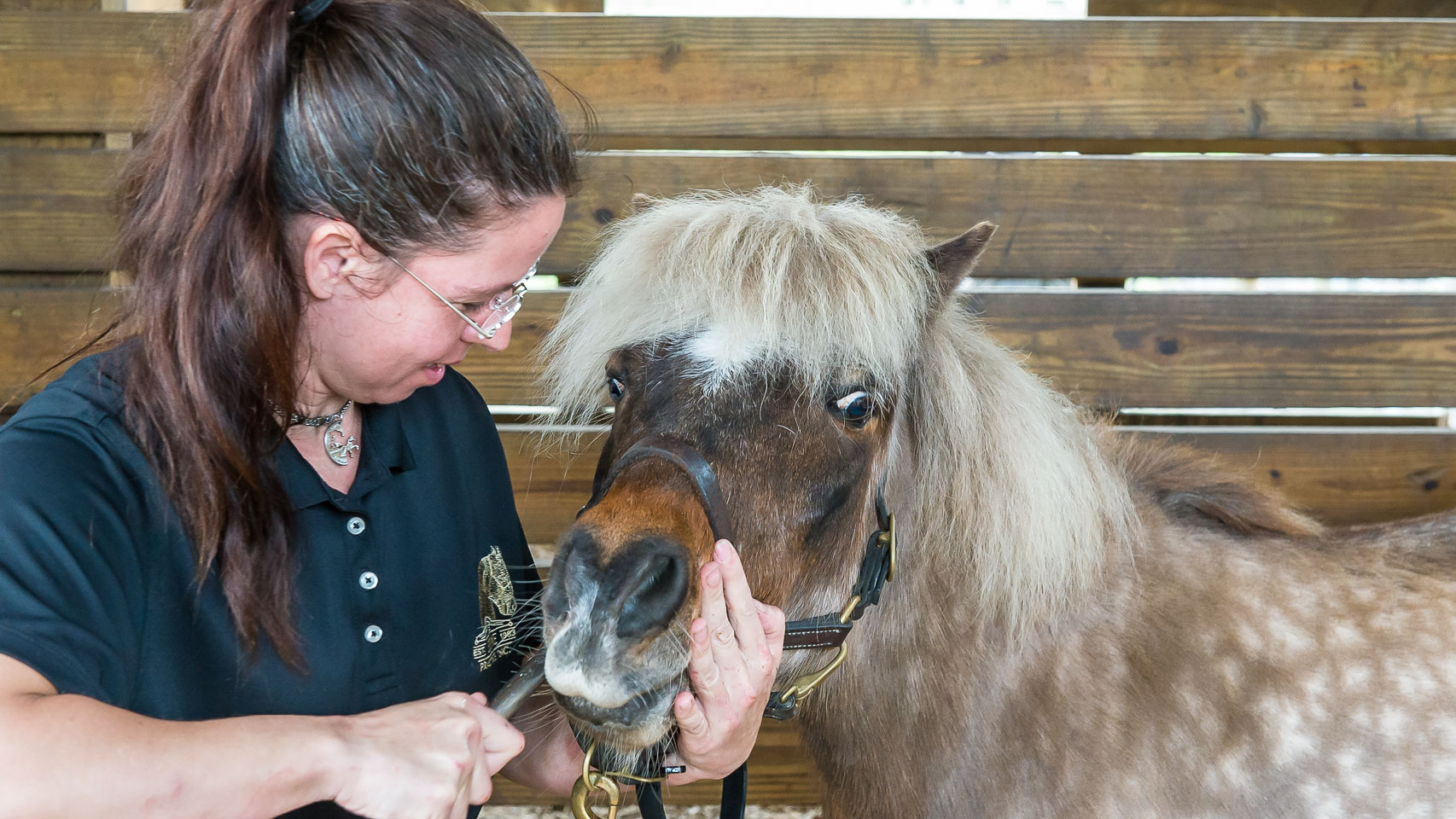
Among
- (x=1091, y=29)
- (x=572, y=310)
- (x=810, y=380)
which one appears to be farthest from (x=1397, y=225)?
(x=572, y=310)

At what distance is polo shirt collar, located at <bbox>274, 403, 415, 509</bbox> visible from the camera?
1.35 metres

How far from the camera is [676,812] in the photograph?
304cm

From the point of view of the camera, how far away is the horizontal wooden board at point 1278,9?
295 cm

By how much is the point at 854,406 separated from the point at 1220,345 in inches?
69.0

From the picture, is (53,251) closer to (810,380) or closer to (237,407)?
(237,407)

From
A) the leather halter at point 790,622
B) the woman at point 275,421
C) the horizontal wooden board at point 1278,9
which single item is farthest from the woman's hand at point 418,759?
the horizontal wooden board at point 1278,9

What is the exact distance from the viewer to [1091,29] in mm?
2654

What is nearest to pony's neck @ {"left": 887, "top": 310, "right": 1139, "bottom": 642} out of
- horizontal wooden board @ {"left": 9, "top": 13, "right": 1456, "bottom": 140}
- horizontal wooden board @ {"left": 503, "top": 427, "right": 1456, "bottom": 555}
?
horizontal wooden board @ {"left": 9, "top": 13, "right": 1456, "bottom": 140}

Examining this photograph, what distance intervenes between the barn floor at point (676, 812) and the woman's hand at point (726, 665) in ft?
5.86

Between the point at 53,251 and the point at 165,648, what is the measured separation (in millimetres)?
2002

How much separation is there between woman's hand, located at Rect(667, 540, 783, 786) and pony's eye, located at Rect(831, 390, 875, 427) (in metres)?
0.35

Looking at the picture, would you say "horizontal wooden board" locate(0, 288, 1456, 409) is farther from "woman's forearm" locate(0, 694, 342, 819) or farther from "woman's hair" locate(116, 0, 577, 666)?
"woman's forearm" locate(0, 694, 342, 819)

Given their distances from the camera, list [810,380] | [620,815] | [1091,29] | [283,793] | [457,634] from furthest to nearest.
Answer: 1. [620,815]
2. [1091,29]
3. [457,634]
4. [810,380]
5. [283,793]

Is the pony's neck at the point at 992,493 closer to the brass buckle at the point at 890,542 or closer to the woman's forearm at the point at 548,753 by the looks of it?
the brass buckle at the point at 890,542
